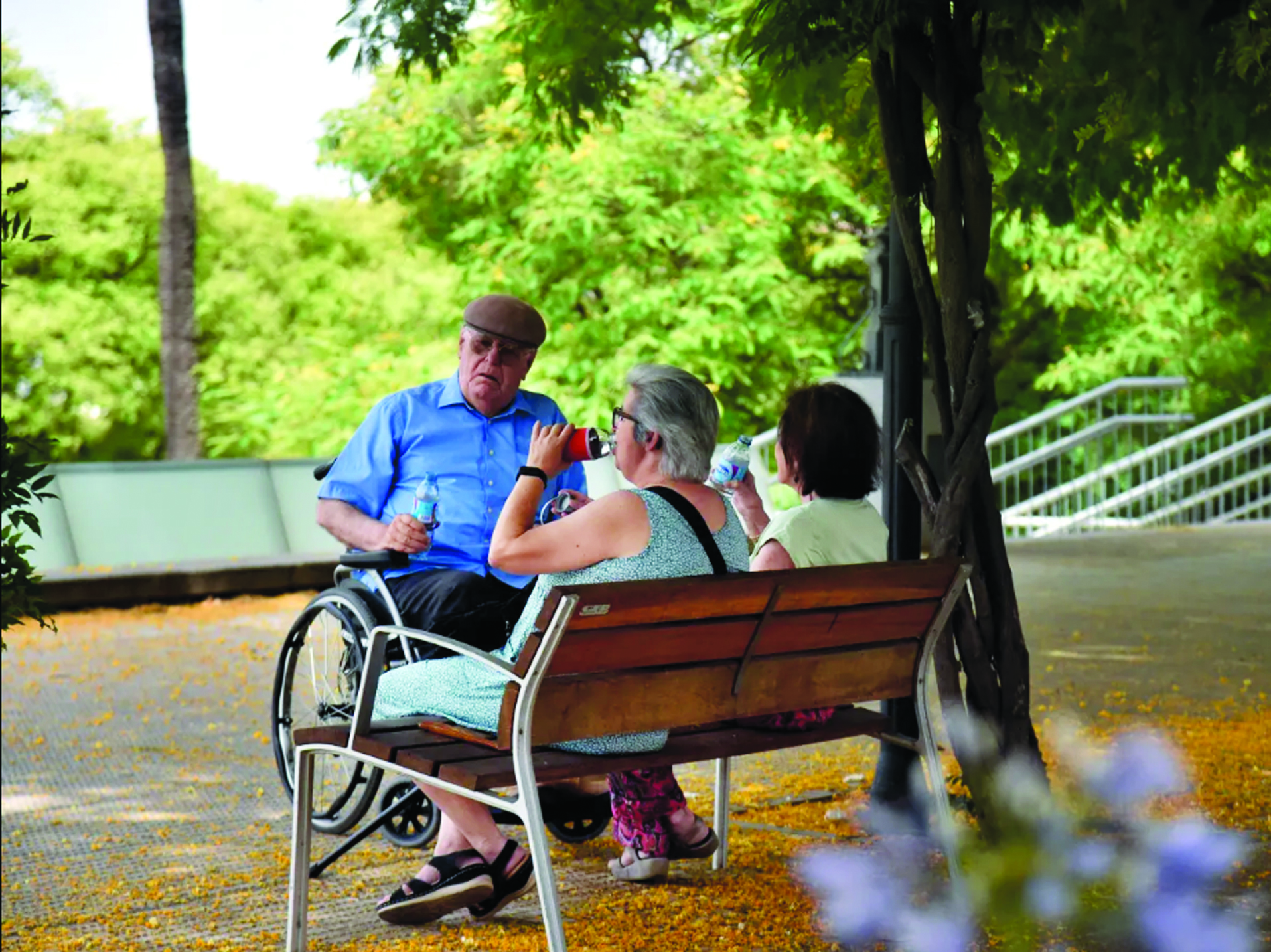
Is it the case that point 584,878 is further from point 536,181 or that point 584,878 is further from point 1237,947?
point 536,181

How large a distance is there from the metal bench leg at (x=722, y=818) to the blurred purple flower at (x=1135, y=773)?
1.36 m

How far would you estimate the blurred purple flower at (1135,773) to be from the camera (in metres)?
5.34

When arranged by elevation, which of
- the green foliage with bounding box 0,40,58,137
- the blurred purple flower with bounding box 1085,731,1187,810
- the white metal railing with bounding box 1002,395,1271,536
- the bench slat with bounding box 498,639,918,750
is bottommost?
the white metal railing with bounding box 1002,395,1271,536

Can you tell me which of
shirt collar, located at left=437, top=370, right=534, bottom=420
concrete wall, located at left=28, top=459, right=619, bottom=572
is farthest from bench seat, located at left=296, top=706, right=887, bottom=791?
concrete wall, located at left=28, top=459, right=619, bottom=572

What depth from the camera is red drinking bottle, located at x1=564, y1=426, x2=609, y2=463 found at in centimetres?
379

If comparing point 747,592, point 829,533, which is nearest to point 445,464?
point 829,533

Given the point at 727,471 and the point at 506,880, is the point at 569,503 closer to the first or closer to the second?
the point at 727,471

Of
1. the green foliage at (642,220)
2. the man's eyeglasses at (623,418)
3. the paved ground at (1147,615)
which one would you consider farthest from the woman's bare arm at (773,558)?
the green foliage at (642,220)

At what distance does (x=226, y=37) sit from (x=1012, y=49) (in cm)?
3687

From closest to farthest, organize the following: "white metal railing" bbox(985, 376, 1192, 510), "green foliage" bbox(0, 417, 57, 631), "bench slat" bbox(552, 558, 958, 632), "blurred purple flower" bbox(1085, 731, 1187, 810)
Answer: "green foliage" bbox(0, 417, 57, 631)
"bench slat" bbox(552, 558, 958, 632)
"blurred purple flower" bbox(1085, 731, 1187, 810)
"white metal railing" bbox(985, 376, 1192, 510)

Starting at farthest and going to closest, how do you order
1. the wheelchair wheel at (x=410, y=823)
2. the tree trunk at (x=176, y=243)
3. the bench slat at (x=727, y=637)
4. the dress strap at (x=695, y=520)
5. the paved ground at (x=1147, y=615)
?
the tree trunk at (x=176, y=243)
the paved ground at (x=1147, y=615)
the wheelchair wheel at (x=410, y=823)
the dress strap at (x=695, y=520)
the bench slat at (x=727, y=637)

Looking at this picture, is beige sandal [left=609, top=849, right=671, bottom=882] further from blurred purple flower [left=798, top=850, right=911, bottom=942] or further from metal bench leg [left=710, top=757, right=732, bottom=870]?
blurred purple flower [left=798, top=850, right=911, bottom=942]

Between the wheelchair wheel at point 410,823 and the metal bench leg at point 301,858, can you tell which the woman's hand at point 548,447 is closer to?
the metal bench leg at point 301,858

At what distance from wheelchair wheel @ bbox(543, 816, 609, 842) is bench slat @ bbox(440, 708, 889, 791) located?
0.88m
